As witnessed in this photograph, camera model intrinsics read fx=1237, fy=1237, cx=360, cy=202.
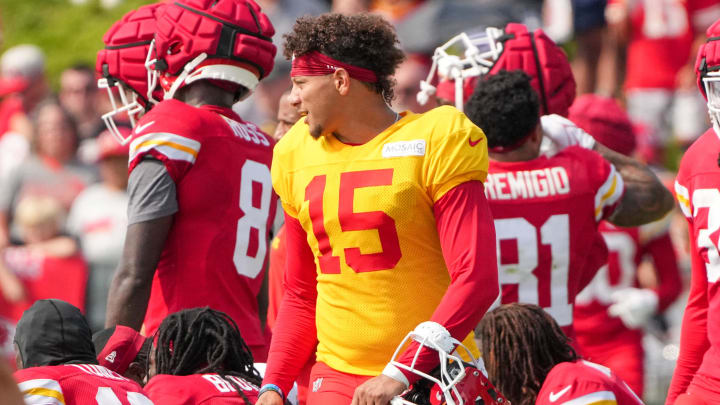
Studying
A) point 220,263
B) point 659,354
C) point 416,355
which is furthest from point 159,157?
point 659,354

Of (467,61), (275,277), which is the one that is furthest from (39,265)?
(467,61)

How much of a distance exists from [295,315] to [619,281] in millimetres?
4142

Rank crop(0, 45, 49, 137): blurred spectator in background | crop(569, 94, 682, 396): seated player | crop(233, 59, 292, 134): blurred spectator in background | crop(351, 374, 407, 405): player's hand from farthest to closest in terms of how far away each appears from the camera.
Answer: crop(0, 45, 49, 137): blurred spectator in background < crop(233, 59, 292, 134): blurred spectator in background < crop(569, 94, 682, 396): seated player < crop(351, 374, 407, 405): player's hand

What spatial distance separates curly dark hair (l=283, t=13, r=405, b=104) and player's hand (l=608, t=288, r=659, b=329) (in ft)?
13.2

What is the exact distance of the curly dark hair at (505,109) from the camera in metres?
5.45

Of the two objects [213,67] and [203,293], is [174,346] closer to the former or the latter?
[203,293]

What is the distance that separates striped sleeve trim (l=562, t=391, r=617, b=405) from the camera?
4418 mm

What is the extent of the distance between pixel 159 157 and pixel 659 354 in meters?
5.07

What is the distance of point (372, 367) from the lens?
13.3ft

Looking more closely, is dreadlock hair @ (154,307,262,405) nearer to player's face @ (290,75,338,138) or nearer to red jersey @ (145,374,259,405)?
red jersey @ (145,374,259,405)

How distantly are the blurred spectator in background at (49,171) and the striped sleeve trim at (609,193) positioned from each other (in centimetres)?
592

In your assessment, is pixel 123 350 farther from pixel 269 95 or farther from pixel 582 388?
pixel 269 95

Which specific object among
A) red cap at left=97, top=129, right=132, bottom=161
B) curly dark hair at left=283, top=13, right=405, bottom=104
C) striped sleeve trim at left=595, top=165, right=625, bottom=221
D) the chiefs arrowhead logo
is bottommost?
the chiefs arrowhead logo

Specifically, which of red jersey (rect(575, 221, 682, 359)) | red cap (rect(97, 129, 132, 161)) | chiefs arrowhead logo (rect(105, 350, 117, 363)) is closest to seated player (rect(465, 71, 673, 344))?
chiefs arrowhead logo (rect(105, 350, 117, 363))
